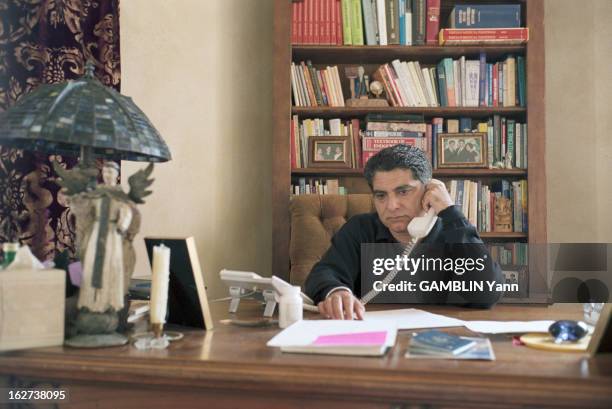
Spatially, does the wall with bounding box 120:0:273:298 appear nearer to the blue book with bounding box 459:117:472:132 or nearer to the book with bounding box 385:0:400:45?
the book with bounding box 385:0:400:45

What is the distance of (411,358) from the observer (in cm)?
94

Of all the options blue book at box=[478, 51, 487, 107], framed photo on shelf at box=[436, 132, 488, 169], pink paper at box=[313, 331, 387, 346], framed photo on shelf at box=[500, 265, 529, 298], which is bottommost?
framed photo on shelf at box=[500, 265, 529, 298]

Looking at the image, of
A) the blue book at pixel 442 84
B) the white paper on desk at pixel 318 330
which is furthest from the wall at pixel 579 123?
the white paper on desk at pixel 318 330

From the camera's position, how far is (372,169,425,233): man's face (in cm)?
201

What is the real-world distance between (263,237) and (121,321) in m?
2.13

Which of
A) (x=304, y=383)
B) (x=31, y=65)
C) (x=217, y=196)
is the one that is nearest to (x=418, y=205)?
(x=304, y=383)

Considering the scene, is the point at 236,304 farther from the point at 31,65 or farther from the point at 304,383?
the point at 31,65

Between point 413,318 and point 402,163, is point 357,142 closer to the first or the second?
point 402,163

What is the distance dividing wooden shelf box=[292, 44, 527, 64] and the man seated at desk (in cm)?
109

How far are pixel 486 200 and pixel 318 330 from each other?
7.07ft

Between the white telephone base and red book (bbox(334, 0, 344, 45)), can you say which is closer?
the white telephone base

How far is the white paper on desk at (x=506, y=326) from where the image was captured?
1189 millimetres

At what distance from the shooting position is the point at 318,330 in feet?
3.61

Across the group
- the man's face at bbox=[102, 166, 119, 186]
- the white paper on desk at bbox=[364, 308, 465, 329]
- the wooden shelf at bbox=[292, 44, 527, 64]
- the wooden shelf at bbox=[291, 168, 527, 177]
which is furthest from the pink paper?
the wooden shelf at bbox=[292, 44, 527, 64]
